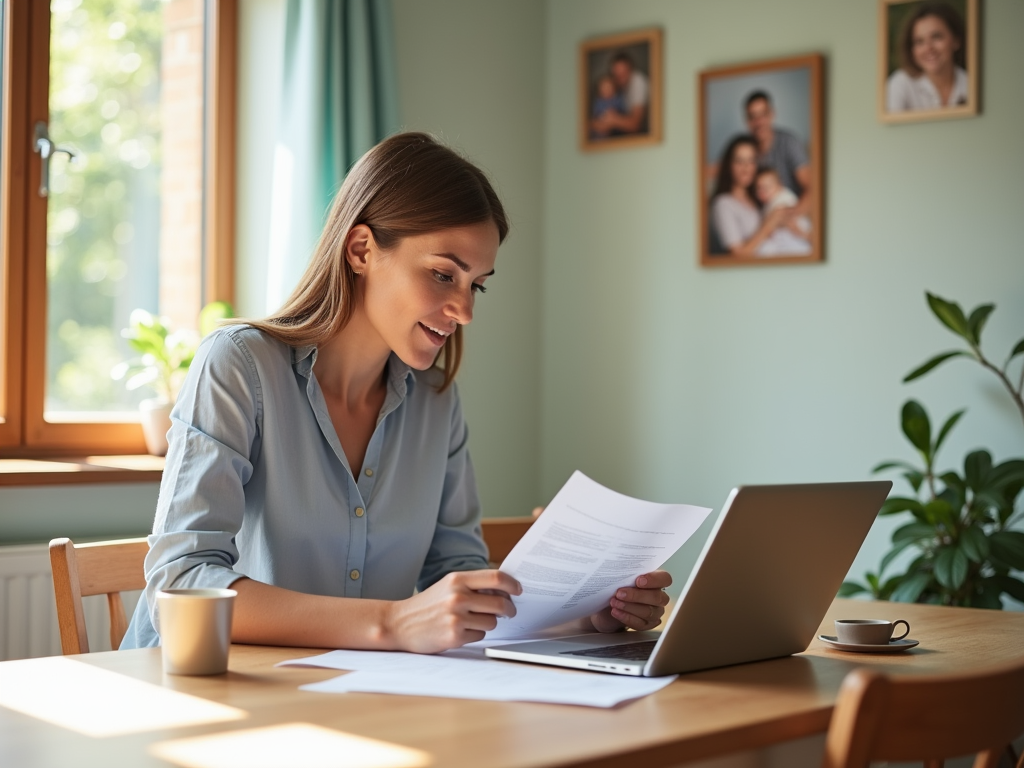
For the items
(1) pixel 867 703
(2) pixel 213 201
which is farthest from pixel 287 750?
(2) pixel 213 201

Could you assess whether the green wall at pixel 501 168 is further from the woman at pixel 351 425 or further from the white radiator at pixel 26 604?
the woman at pixel 351 425

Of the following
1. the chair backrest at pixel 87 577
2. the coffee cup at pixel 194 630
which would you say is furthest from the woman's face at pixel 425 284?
the coffee cup at pixel 194 630

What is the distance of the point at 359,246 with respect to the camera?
173 cm

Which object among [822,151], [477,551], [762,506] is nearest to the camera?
[762,506]

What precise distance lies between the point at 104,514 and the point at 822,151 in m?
2.09

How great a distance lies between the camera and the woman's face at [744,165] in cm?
348

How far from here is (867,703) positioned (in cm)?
82

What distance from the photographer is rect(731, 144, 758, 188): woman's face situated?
3.48 m

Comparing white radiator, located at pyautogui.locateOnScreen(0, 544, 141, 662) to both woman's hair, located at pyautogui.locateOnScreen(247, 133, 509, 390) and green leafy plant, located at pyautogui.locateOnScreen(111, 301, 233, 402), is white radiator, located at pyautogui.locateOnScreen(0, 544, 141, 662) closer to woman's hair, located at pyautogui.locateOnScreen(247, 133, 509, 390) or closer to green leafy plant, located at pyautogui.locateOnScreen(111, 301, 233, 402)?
green leafy plant, located at pyautogui.locateOnScreen(111, 301, 233, 402)

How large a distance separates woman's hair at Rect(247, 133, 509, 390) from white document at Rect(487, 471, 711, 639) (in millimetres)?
529

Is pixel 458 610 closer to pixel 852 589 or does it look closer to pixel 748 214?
pixel 852 589

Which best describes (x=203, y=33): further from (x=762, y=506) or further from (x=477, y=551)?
(x=762, y=506)

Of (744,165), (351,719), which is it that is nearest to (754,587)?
(351,719)

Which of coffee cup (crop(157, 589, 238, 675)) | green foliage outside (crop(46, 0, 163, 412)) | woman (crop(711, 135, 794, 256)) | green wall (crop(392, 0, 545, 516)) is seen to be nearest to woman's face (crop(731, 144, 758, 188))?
woman (crop(711, 135, 794, 256))
